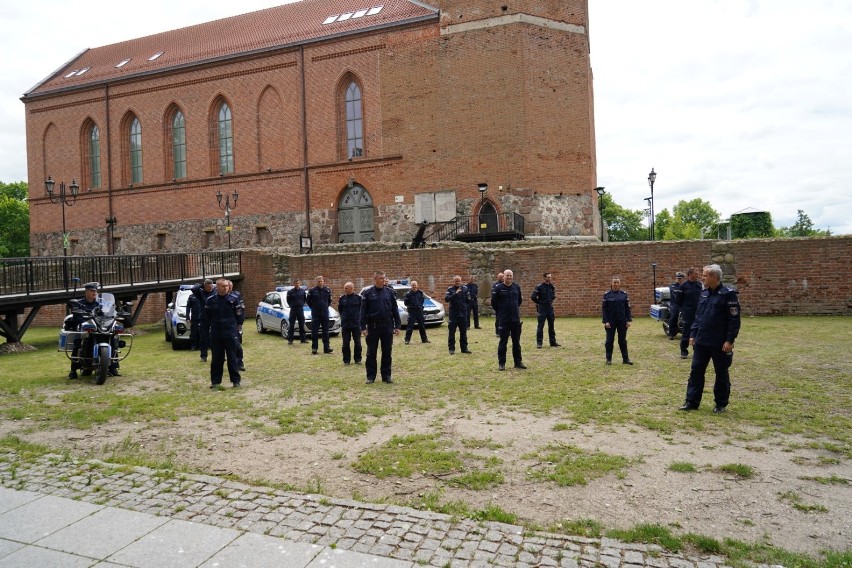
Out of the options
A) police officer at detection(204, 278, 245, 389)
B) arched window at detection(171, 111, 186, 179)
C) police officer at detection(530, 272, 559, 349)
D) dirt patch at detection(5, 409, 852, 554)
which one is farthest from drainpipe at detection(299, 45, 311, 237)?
dirt patch at detection(5, 409, 852, 554)

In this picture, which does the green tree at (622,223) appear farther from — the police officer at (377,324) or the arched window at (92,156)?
the police officer at (377,324)

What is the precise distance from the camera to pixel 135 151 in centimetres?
3825

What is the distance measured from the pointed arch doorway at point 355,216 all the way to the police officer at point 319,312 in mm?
17633

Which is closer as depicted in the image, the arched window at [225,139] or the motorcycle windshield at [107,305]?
the motorcycle windshield at [107,305]

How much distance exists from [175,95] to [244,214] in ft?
31.8

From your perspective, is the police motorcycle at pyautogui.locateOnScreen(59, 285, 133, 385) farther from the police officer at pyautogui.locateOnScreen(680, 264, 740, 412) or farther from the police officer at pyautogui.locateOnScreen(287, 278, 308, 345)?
the police officer at pyautogui.locateOnScreen(680, 264, 740, 412)

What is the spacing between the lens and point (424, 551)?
369cm

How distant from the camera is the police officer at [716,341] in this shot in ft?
23.6

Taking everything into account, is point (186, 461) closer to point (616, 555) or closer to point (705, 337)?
point (616, 555)

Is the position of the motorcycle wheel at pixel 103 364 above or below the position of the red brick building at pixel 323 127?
below

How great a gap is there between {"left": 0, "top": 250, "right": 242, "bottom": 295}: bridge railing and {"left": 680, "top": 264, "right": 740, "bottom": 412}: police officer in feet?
48.1

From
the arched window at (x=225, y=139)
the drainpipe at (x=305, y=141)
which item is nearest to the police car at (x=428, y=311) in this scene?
the drainpipe at (x=305, y=141)

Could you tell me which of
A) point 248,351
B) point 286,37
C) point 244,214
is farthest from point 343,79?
point 248,351

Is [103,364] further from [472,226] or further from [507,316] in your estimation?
[472,226]
